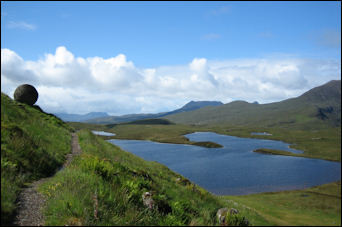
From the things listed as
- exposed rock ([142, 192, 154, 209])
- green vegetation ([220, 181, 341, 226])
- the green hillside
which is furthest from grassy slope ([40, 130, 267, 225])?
green vegetation ([220, 181, 341, 226])

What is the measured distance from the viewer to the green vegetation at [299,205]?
47.3 metres

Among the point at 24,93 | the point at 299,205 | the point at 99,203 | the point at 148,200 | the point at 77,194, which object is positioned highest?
the point at 24,93

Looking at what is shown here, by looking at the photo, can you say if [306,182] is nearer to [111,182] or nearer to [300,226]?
[300,226]

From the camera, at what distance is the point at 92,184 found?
8875 millimetres

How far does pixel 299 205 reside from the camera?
59.7 meters

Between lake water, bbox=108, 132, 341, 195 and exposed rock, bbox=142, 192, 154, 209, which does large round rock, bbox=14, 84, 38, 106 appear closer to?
exposed rock, bbox=142, 192, 154, 209

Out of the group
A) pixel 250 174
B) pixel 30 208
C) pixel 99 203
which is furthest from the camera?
pixel 250 174

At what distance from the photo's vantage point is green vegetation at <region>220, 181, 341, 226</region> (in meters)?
47.3

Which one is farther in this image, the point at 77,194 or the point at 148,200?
the point at 148,200

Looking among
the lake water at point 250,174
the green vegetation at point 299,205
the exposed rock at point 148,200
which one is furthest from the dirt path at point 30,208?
the lake water at point 250,174

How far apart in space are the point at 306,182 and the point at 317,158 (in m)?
62.6

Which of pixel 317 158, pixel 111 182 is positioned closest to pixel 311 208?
pixel 111 182

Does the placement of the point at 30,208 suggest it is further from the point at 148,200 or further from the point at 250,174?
the point at 250,174

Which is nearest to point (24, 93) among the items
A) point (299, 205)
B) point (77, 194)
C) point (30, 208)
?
point (30, 208)
